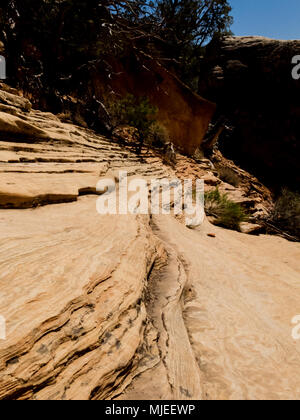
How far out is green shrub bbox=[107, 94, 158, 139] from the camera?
7.59 m

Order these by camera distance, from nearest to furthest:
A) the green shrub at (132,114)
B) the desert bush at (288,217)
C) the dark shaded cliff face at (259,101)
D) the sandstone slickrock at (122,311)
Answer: the sandstone slickrock at (122,311) → the desert bush at (288,217) → the green shrub at (132,114) → the dark shaded cliff face at (259,101)

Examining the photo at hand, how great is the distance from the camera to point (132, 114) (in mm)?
7551

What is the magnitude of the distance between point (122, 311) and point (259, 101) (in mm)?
17044

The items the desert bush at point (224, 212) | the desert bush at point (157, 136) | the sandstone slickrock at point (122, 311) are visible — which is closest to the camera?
the sandstone slickrock at point (122, 311)

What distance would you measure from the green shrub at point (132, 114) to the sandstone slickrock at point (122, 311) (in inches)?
210

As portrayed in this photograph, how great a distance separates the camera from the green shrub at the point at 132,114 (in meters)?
7.59

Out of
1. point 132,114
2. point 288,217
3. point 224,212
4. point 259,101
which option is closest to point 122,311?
point 224,212

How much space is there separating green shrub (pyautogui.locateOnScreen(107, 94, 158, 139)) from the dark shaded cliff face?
28.9 ft

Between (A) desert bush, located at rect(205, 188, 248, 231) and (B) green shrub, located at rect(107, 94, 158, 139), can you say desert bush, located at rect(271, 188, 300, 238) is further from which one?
(B) green shrub, located at rect(107, 94, 158, 139)

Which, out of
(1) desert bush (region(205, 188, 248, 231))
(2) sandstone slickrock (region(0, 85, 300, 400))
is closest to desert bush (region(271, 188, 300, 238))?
(1) desert bush (region(205, 188, 248, 231))

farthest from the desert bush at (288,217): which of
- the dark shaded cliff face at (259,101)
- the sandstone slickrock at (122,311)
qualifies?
the dark shaded cliff face at (259,101)

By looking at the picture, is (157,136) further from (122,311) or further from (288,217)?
(122,311)

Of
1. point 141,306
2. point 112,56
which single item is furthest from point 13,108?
point 112,56

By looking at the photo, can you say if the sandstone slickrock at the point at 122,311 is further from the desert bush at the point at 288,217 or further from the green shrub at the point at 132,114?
the green shrub at the point at 132,114
